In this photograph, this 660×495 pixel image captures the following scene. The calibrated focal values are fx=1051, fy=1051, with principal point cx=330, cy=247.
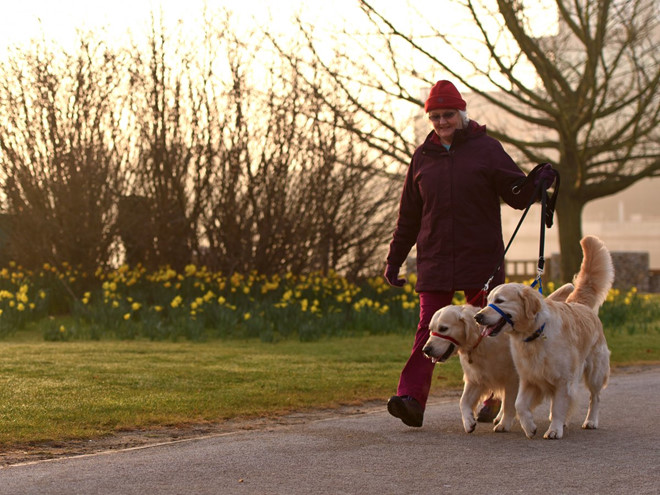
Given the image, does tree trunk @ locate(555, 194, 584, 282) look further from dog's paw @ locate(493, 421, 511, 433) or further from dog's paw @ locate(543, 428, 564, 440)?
dog's paw @ locate(543, 428, 564, 440)

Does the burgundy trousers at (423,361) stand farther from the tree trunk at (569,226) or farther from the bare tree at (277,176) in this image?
the tree trunk at (569,226)

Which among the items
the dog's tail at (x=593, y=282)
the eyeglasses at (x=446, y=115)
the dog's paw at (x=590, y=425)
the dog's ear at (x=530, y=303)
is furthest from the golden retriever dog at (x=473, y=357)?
the eyeglasses at (x=446, y=115)

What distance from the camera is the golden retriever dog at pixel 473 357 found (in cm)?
638

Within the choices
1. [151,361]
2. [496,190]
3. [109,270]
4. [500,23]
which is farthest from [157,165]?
[496,190]

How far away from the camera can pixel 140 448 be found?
5.96 meters

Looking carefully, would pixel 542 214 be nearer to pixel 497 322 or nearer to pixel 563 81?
pixel 497 322

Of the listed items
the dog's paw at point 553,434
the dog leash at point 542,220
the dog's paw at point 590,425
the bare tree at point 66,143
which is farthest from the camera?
the bare tree at point 66,143

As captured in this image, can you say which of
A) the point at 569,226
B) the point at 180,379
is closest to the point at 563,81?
the point at 569,226

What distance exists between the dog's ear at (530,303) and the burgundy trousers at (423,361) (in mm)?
663

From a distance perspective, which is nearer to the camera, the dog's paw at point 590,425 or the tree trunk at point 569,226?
the dog's paw at point 590,425

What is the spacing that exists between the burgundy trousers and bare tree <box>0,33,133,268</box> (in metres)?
8.83

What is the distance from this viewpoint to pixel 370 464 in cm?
541

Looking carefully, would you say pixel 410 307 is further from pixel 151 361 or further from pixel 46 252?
pixel 46 252

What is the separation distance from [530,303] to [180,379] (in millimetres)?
3916
